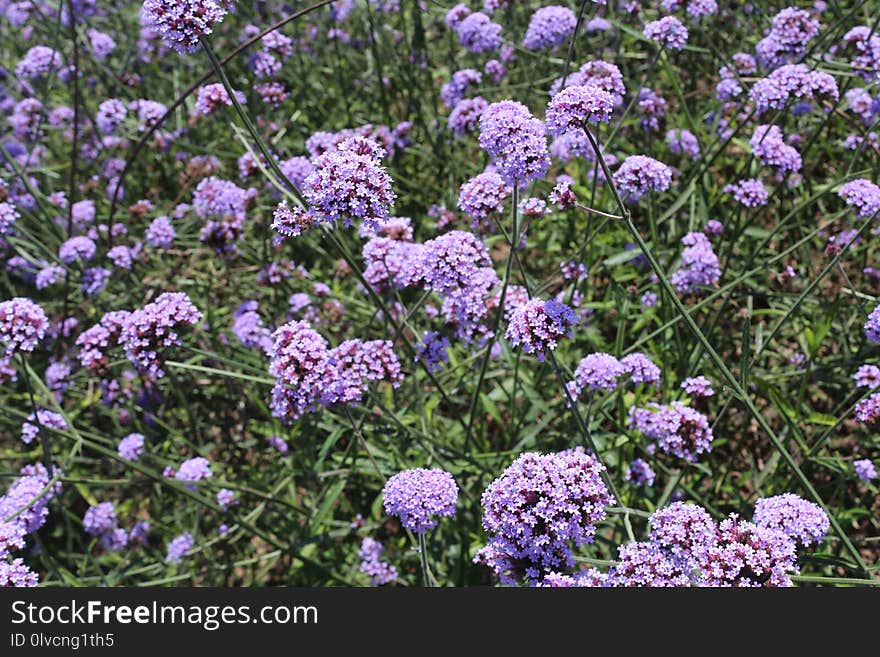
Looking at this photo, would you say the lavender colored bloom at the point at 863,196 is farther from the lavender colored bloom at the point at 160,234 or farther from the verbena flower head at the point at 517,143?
the lavender colored bloom at the point at 160,234

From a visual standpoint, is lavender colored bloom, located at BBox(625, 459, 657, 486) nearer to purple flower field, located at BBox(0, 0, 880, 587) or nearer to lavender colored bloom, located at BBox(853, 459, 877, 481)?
purple flower field, located at BBox(0, 0, 880, 587)

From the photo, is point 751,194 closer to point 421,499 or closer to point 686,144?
point 686,144

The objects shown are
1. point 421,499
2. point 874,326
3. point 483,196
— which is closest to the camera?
point 421,499

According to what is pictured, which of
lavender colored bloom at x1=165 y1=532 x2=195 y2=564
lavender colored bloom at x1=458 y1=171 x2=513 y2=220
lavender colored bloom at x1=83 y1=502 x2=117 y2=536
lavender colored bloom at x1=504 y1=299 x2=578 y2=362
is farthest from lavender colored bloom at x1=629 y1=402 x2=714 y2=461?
lavender colored bloom at x1=83 y1=502 x2=117 y2=536

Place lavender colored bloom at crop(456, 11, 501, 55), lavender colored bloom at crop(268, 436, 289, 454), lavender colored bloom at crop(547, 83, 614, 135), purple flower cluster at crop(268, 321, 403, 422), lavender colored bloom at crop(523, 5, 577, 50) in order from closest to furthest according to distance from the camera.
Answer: lavender colored bloom at crop(547, 83, 614, 135) → purple flower cluster at crop(268, 321, 403, 422) → lavender colored bloom at crop(268, 436, 289, 454) → lavender colored bloom at crop(523, 5, 577, 50) → lavender colored bloom at crop(456, 11, 501, 55)

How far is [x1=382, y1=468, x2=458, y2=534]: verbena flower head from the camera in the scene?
8.35 ft

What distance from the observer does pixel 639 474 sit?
3305 millimetres

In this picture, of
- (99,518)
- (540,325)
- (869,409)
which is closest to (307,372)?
(540,325)

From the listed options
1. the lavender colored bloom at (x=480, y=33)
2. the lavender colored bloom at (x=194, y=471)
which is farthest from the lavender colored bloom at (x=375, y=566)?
the lavender colored bloom at (x=480, y=33)

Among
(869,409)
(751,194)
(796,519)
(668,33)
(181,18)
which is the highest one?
(668,33)

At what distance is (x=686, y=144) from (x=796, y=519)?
264cm

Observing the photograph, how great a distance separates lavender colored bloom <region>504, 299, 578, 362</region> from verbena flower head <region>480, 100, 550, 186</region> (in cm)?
44

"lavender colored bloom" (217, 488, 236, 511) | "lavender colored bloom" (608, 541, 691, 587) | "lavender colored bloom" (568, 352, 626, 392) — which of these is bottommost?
"lavender colored bloom" (608, 541, 691, 587)

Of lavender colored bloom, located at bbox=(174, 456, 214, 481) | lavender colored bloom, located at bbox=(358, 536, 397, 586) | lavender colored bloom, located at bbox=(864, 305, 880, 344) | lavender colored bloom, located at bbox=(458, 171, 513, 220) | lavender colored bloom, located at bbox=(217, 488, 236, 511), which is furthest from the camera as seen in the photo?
lavender colored bloom, located at bbox=(217, 488, 236, 511)
